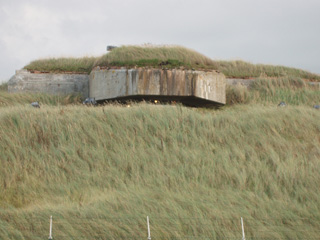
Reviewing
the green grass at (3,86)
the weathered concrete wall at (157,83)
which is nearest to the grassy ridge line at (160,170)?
the weathered concrete wall at (157,83)

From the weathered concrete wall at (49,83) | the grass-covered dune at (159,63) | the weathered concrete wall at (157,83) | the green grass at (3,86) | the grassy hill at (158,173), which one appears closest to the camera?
the grassy hill at (158,173)

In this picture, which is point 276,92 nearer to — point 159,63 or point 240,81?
point 240,81

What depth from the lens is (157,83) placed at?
17531 mm

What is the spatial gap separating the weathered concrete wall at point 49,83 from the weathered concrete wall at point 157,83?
2.51 meters

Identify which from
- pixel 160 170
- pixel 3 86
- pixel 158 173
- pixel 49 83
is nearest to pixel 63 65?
pixel 49 83

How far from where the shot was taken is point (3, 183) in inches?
427

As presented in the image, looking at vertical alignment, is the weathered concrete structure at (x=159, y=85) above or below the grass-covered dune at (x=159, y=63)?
below

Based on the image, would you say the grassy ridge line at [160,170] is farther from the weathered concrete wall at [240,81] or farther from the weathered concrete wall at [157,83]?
the weathered concrete wall at [240,81]

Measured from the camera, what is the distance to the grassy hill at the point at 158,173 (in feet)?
29.5

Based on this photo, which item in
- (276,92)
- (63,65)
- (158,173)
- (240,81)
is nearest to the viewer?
(158,173)

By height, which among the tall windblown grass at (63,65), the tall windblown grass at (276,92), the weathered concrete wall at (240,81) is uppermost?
the tall windblown grass at (63,65)

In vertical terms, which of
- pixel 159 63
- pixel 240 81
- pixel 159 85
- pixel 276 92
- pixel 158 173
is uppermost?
pixel 159 63

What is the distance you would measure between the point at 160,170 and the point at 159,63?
752cm

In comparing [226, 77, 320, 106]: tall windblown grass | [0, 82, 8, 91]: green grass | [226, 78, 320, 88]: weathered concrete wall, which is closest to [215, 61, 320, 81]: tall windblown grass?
[226, 78, 320, 88]: weathered concrete wall
